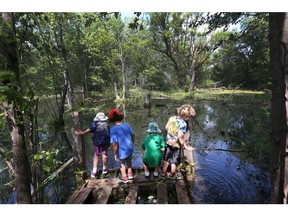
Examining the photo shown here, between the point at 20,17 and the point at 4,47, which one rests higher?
the point at 20,17

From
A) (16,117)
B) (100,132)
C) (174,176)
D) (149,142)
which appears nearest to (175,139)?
(149,142)

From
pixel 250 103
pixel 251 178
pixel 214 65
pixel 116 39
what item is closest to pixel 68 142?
pixel 251 178

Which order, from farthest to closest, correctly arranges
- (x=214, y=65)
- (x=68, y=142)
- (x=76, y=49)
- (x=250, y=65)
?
1. (x=214, y=65)
2. (x=250, y=65)
3. (x=76, y=49)
4. (x=68, y=142)

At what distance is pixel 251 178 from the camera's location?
554 cm

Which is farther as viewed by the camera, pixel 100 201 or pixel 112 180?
Answer: pixel 112 180

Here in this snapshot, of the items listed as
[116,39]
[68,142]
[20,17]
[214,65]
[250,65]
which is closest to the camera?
[20,17]

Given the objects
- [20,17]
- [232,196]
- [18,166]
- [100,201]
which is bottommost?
[232,196]

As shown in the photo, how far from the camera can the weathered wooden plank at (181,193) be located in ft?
10.9

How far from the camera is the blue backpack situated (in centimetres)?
442

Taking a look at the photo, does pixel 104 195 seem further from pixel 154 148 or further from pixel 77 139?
pixel 77 139

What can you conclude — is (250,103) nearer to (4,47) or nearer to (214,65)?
(4,47)

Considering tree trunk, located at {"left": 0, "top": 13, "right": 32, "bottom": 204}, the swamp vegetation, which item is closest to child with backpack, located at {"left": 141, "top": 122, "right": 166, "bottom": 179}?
the swamp vegetation

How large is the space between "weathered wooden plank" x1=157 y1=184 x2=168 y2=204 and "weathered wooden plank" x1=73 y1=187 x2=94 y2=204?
1.15m

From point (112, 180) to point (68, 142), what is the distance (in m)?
5.54
